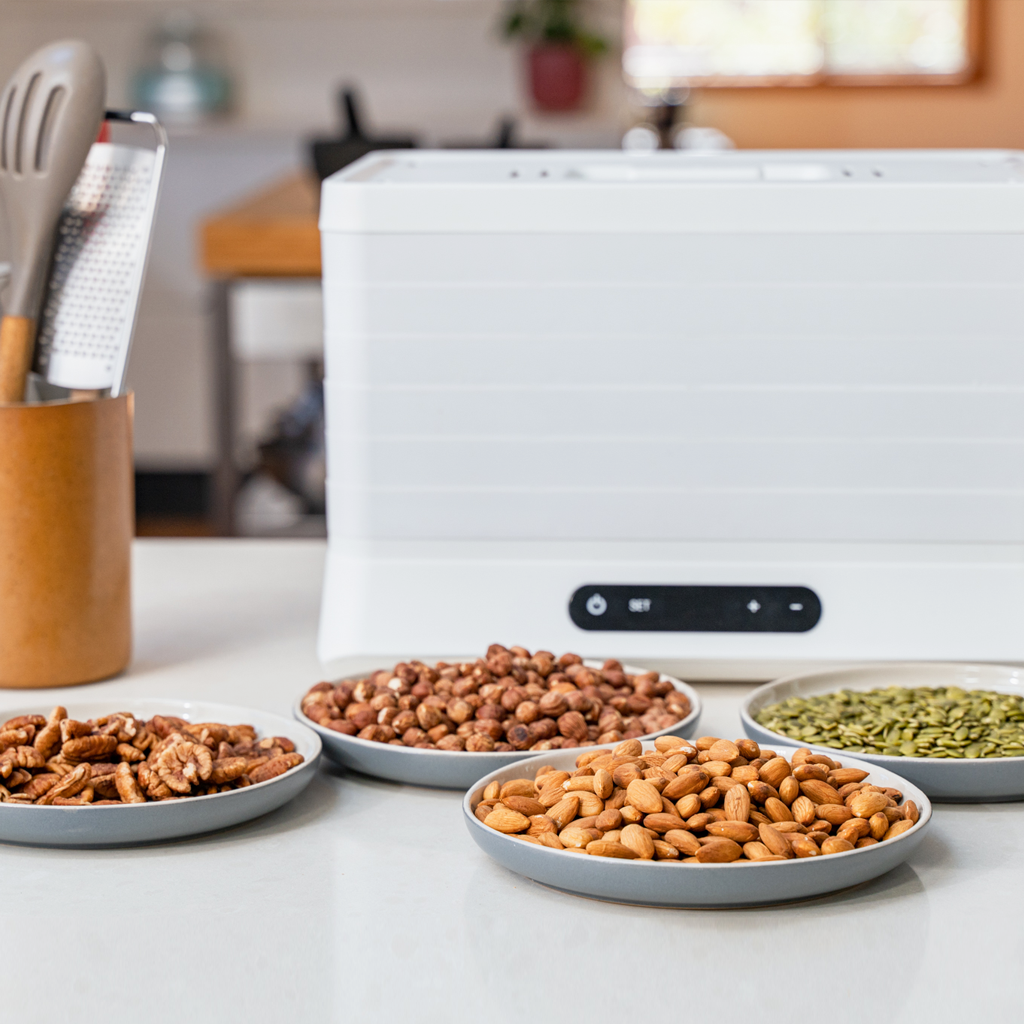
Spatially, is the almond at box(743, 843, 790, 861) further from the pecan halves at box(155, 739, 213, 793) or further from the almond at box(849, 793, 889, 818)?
the pecan halves at box(155, 739, 213, 793)

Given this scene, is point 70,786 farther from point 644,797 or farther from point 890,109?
point 890,109

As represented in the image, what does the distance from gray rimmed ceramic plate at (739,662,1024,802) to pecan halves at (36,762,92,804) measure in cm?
32

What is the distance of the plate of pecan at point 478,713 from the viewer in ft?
2.25

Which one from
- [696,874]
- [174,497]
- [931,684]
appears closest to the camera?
[696,874]

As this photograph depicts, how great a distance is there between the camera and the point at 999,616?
0.85 meters

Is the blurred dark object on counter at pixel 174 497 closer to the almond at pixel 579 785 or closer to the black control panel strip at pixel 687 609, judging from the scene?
the black control panel strip at pixel 687 609

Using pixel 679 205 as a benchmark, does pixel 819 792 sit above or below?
below

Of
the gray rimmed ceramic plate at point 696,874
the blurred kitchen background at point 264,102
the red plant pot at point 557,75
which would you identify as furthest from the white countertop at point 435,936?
the red plant pot at point 557,75

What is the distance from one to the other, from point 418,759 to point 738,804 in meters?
0.17

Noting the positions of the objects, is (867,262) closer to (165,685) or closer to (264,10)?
(165,685)

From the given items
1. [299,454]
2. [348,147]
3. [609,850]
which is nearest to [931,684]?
[609,850]

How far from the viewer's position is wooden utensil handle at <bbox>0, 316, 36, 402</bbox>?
0.84 meters

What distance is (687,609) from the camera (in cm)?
87

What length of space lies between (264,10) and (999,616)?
3.61 meters
